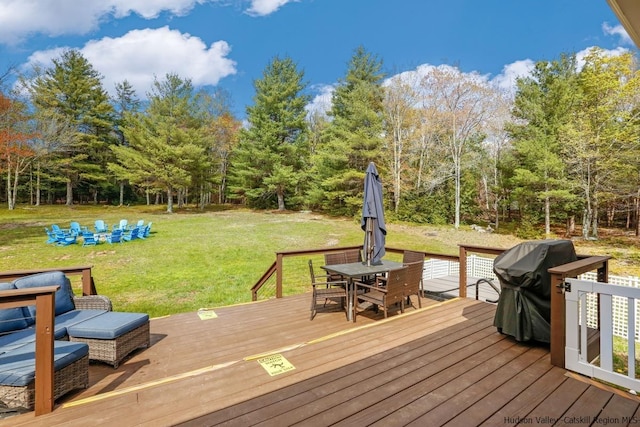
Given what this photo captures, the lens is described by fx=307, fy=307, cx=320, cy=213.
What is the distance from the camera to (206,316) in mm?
4242

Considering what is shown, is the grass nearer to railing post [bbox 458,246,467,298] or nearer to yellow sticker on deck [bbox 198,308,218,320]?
yellow sticker on deck [bbox 198,308,218,320]

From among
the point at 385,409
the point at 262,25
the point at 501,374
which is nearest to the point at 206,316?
the point at 385,409

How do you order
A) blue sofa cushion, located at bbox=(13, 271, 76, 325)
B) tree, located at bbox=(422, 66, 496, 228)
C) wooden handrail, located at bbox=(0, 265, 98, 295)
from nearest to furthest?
blue sofa cushion, located at bbox=(13, 271, 76, 325) → wooden handrail, located at bbox=(0, 265, 98, 295) → tree, located at bbox=(422, 66, 496, 228)

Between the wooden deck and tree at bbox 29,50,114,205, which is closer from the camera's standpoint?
the wooden deck

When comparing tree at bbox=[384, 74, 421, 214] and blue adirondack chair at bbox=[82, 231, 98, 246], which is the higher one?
tree at bbox=[384, 74, 421, 214]

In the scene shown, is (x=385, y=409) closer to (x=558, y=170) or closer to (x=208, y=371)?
(x=208, y=371)

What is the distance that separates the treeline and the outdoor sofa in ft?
56.1

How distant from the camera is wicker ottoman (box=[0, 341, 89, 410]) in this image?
6.64ft

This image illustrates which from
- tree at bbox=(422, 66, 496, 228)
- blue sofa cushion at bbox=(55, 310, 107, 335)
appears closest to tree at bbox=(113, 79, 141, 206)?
tree at bbox=(422, 66, 496, 228)

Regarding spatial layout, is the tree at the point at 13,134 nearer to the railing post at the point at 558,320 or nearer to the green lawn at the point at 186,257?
the green lawn at the point at 186,257

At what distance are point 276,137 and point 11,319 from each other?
22.0 m

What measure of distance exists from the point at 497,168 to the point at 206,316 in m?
20.0

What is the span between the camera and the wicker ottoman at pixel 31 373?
2.02 metres

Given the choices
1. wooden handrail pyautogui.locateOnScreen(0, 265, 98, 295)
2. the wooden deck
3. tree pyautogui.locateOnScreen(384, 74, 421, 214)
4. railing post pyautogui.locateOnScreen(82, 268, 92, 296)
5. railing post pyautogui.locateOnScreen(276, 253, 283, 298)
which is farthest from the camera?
tree pyautogui.locateOnScreen(384, 74, 421, 214)
